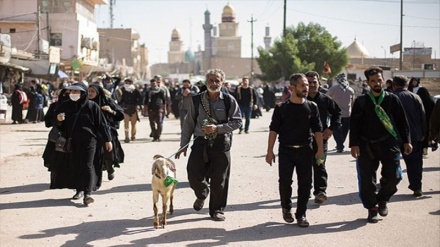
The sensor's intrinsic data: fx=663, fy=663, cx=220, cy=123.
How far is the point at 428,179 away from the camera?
10.6m

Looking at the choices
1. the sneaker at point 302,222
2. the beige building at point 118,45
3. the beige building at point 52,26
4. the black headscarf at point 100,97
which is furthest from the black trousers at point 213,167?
the beige building at point 118,45

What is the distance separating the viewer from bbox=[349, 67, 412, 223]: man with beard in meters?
7.34

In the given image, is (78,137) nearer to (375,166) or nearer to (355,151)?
(355,151)

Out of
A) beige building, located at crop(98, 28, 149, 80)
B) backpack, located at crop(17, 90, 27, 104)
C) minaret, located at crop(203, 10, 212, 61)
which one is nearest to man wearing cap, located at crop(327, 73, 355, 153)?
backpack, located at crop(17, 90, 27, 104)

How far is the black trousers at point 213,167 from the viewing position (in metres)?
7.44

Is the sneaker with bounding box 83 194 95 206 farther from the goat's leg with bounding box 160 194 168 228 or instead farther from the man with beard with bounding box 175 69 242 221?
the goat's leg with bounding box 160 194 168 228

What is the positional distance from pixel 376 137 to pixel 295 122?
0.98 meters

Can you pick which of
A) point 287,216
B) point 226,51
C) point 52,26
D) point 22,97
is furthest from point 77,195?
point 226,51

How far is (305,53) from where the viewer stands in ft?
194

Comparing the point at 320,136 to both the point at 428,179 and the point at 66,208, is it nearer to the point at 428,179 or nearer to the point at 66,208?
the point at 66,208

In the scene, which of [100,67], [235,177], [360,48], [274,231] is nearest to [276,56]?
[100,67]

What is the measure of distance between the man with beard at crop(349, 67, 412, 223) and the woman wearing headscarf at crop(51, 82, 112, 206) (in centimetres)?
336

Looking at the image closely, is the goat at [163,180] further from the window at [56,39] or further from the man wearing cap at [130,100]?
the window at [56,39]

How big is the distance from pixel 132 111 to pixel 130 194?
26.2 feet
